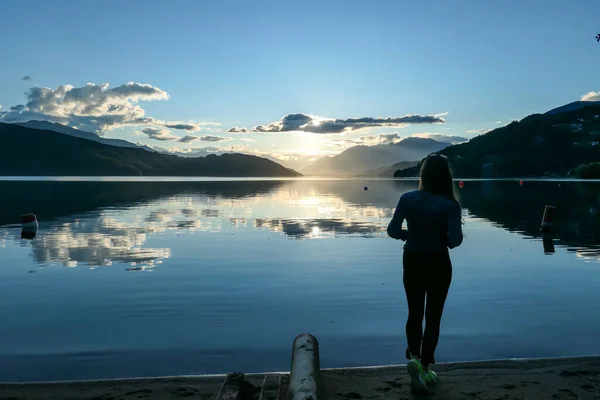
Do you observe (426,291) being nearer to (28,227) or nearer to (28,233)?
(28,233)

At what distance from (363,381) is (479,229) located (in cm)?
2479

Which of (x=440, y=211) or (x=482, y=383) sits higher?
(x=440, y=211)

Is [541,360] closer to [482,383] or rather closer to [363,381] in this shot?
[482,383]

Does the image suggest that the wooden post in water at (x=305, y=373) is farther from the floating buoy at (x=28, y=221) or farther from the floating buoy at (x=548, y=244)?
the floating buoy at (x=28, y=221)

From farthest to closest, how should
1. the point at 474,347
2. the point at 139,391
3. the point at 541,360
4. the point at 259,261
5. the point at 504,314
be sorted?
1. the point at 259,261
2. the point at 504,314
3. the point at 474,347
4. the point at 541,360
5. the point at 139,391

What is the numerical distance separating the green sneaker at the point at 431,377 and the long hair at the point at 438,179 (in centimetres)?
236

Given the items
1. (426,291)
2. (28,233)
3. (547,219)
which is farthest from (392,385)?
(547,219)

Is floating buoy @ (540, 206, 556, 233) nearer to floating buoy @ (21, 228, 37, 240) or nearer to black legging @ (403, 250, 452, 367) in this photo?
black legging @ (403, 250, 452, 367)

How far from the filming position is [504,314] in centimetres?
1141

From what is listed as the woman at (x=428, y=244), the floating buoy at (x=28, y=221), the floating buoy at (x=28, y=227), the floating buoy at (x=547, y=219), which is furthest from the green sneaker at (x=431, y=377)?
the floating buoy at (x=28, y=221)

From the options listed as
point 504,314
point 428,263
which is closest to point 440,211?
point 428,263

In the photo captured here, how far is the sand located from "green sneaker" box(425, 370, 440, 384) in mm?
95

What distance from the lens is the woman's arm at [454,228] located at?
647cm

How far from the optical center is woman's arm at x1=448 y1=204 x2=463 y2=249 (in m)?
6.47
